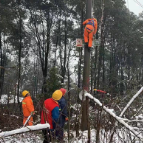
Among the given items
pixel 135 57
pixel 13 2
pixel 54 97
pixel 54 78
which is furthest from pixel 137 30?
pixel 54 97

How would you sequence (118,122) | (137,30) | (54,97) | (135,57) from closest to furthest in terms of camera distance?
1. (118,122)
2. (54,97)
3. (137,30)
4. (135,57)

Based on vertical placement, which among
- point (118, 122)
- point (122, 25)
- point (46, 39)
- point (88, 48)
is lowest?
point (118, 122)

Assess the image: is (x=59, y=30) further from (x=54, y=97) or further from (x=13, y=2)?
(x=54, y=97)

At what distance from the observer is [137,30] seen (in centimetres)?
2384

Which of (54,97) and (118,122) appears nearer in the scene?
(118,122)

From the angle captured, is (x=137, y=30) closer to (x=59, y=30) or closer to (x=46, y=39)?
(x=59, y=30)

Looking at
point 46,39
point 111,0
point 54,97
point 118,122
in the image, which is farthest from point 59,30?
point 118,122

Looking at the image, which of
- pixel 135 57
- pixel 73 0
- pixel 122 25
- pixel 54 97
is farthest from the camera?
pixel 135 57

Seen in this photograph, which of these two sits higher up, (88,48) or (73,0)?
(73,0)

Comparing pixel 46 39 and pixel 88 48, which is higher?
pixel 46 39

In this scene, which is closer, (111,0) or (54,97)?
(54,97)

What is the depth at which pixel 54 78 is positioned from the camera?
10820mm

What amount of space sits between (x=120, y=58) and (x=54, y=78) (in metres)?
18.5

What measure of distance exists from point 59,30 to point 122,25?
21.7 feet
